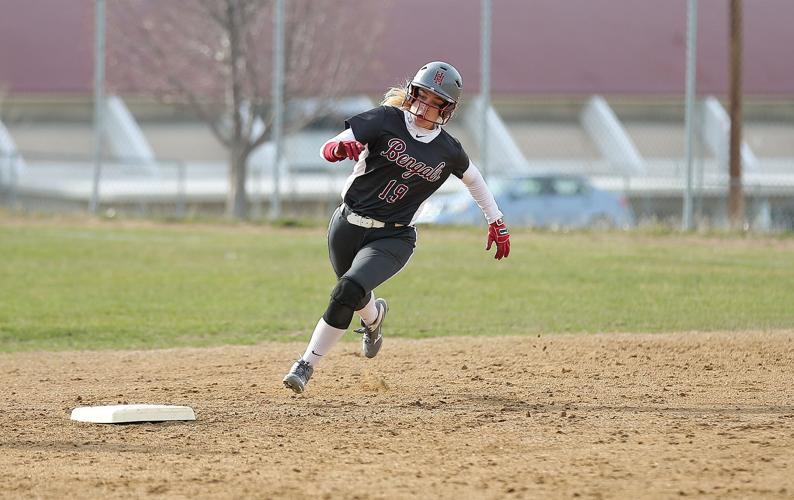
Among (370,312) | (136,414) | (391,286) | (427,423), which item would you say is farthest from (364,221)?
(391,286)

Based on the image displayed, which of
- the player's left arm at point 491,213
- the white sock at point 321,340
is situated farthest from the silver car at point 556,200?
the white sock at point 321,340

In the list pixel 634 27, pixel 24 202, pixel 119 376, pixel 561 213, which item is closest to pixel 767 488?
pixel 119 376

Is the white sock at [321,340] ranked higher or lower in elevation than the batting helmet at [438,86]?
lower

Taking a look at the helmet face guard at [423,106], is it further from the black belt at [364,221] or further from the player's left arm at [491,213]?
the black belt at [364,221]

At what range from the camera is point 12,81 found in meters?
28.5

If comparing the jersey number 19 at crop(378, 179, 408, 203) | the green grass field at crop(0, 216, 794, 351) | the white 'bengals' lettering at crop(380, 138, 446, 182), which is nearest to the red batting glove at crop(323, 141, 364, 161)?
the white 'bengals' lettering at crop(380, 138, 446, 182)

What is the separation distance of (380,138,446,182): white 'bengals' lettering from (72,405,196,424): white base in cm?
199

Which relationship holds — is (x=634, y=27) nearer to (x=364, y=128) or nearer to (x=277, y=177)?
(x=277, y=177)

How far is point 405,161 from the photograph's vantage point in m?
7.60

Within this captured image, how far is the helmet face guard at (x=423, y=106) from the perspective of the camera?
7.54 metres

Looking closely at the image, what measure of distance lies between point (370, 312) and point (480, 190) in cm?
112

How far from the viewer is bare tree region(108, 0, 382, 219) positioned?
951 inches

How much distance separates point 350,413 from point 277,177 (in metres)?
13.1

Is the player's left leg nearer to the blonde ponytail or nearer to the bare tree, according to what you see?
the blonde ponytail
